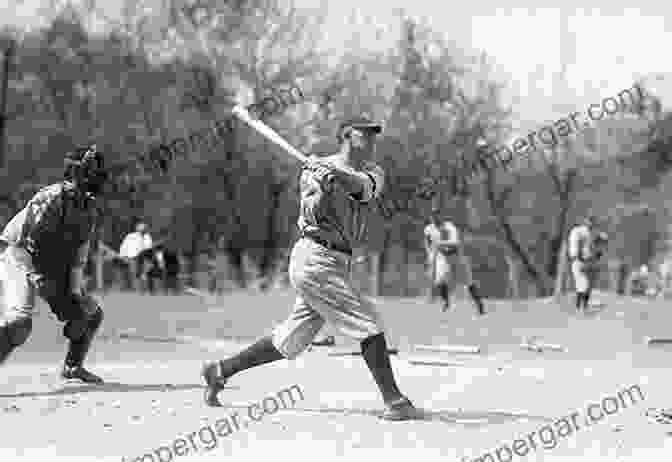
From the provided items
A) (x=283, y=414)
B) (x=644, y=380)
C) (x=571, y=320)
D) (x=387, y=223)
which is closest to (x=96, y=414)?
(x=283, y=414)

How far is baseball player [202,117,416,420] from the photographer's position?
5.82 meters

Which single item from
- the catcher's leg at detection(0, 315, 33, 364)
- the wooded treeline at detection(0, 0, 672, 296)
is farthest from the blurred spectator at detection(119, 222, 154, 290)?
the catcher's leg at detection(0, 315, 33, 364)

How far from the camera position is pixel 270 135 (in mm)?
6117

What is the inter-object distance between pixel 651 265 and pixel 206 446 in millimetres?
44600

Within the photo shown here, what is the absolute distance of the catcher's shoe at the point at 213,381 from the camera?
20.7ft

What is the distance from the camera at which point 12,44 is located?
3503cm

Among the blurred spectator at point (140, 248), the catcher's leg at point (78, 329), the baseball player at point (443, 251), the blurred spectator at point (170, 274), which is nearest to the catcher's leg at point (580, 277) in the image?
the baseball player at point (443, 251)

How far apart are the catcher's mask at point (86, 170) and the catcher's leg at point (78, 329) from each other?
0.86 metres

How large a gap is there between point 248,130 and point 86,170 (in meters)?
27.7

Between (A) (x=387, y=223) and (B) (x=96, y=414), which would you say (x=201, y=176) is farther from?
(B) (x=96, y=414)

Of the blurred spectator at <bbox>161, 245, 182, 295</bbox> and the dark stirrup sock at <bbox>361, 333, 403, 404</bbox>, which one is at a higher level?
the dark stirrup sock at <bbox>361, 333, 403, 404</bbox>

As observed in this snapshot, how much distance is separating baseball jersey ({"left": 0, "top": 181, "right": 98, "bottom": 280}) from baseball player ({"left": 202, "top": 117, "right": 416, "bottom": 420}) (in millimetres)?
1935

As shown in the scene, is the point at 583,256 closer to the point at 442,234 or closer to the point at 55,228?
the point at 442,234

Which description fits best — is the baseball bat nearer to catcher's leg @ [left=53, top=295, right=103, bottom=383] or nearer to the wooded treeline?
catcher's leg @ [left=53, top=295, right=103, bottom=383]
